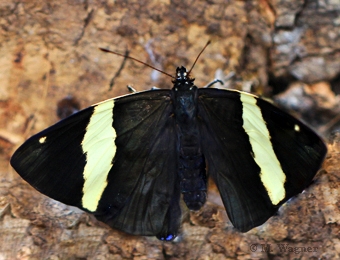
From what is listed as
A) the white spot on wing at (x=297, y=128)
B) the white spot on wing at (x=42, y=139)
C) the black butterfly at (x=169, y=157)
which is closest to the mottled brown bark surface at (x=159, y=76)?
the black butterfly at (x=169, y=157)

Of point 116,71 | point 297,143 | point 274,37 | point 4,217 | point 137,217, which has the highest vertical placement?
point 274,37

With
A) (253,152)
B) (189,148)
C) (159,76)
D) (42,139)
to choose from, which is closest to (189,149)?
(189,148)

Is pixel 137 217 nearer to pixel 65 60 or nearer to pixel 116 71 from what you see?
pixel 116 71

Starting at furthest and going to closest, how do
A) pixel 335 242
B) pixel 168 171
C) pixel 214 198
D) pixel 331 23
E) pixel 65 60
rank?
pixel 331 23 → pixel 65 60 → pixel 214 198 → pixel 168 171 → pixel 335 242

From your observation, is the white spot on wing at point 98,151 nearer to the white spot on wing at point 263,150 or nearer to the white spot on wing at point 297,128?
the white spot on wing at point 263,150

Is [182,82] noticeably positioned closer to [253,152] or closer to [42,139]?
[253,152]

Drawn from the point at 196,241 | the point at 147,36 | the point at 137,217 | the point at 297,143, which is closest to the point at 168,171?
the point at 137,217

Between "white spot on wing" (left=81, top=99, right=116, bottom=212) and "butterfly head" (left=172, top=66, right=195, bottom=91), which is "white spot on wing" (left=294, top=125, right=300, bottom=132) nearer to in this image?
"butterfly head" (left=172, top=66, right=195, bottom=91)
